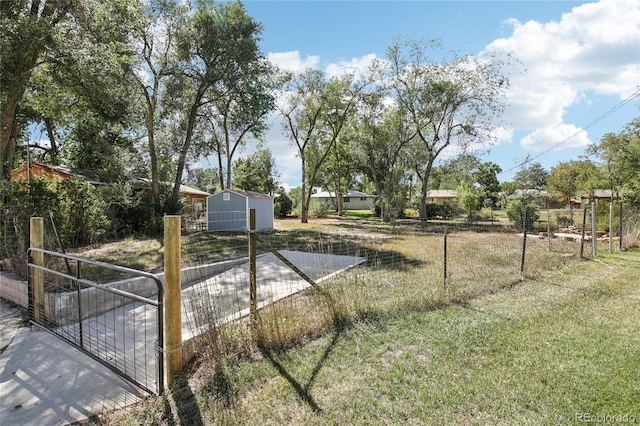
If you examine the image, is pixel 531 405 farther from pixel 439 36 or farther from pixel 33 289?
pixel 439 36

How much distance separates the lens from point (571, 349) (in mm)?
3303

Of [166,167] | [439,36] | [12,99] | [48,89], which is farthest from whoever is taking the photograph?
[166,167]

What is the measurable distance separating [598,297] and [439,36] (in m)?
20.6

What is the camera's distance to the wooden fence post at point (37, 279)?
424 centimetres

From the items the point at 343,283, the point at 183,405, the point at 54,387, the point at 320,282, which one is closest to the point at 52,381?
the point at 54,387

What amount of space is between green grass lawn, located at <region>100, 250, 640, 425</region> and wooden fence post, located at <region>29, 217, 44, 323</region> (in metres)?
2.64

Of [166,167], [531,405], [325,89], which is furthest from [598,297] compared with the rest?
[166,167]

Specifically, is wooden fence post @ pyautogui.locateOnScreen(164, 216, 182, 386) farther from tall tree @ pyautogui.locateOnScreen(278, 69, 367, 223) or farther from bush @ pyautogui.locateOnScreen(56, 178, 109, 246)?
tall tree @ pyautogui.locateOnScreen(278, 69, 367, 223)

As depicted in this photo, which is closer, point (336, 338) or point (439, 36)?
point (336, 338)

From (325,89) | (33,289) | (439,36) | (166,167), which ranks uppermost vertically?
(439,36)

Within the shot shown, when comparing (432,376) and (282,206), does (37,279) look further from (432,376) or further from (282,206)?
(282,206)

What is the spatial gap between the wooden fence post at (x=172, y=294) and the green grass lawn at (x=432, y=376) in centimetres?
22

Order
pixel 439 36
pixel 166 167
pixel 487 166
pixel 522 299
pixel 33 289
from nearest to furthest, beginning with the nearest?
pixel 33 289 < pixel 522 299 < pixel 439 36 < pixel 166 167 < pixel 487 166

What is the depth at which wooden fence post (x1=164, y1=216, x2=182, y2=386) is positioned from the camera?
2.74 m
